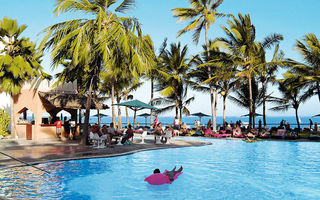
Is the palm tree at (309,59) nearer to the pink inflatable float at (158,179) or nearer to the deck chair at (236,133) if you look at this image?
the deck chair at (236,133)

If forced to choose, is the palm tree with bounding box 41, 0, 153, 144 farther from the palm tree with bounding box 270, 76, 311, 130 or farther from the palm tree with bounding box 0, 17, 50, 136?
the palm tree with bounding box 270, 76, 311, 130

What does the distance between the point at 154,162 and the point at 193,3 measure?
1909cm

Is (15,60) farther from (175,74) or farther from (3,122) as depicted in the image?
(175,74)

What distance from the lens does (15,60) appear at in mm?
17766

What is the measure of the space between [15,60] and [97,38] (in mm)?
7059

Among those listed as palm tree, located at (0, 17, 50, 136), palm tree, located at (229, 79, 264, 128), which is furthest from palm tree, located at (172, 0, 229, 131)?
palm tree, located at (0, 17, 50, 136)

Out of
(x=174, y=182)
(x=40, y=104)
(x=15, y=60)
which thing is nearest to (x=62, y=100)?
(x=40, y=104)

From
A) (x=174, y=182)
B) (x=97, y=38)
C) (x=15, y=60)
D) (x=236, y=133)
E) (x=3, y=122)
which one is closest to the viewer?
(x=174, y=182)

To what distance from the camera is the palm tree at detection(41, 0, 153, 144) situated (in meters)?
13.7

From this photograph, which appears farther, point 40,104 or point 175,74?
point 175,74

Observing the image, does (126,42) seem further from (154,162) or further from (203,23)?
(203,23)

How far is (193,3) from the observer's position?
26.9 m

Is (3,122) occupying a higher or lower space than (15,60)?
lower

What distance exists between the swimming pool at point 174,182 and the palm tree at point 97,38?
508 centimetres
